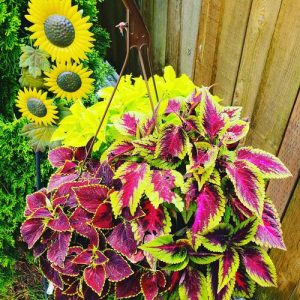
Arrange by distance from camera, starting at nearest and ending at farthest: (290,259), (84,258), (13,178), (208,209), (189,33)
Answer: (208,209), (84,258), (290,259), (13,178), (189,33)

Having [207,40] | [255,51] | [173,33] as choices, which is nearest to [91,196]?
[255,51]

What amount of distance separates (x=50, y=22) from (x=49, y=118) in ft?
1.27

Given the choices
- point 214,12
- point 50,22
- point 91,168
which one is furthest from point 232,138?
point 214,12

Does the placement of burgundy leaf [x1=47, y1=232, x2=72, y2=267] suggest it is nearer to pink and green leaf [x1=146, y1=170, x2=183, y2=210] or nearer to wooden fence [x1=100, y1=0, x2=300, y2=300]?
pink and green leaf [x1=146, y1=170, x2=183, y2=210]

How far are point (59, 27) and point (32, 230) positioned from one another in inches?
22.5

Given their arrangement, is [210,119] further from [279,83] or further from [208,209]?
[279,83]

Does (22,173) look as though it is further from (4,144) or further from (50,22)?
(50,22)

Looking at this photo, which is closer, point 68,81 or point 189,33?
point 68,81

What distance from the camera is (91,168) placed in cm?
112

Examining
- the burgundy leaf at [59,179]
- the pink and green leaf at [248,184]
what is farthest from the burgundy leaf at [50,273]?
the pink and green leaf at [248,184]

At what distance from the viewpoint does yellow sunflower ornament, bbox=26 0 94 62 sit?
3.18 feet

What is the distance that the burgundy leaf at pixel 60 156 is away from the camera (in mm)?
1149

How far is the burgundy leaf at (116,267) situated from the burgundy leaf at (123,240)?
0.17ft

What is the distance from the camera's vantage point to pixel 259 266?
0.92 metres
